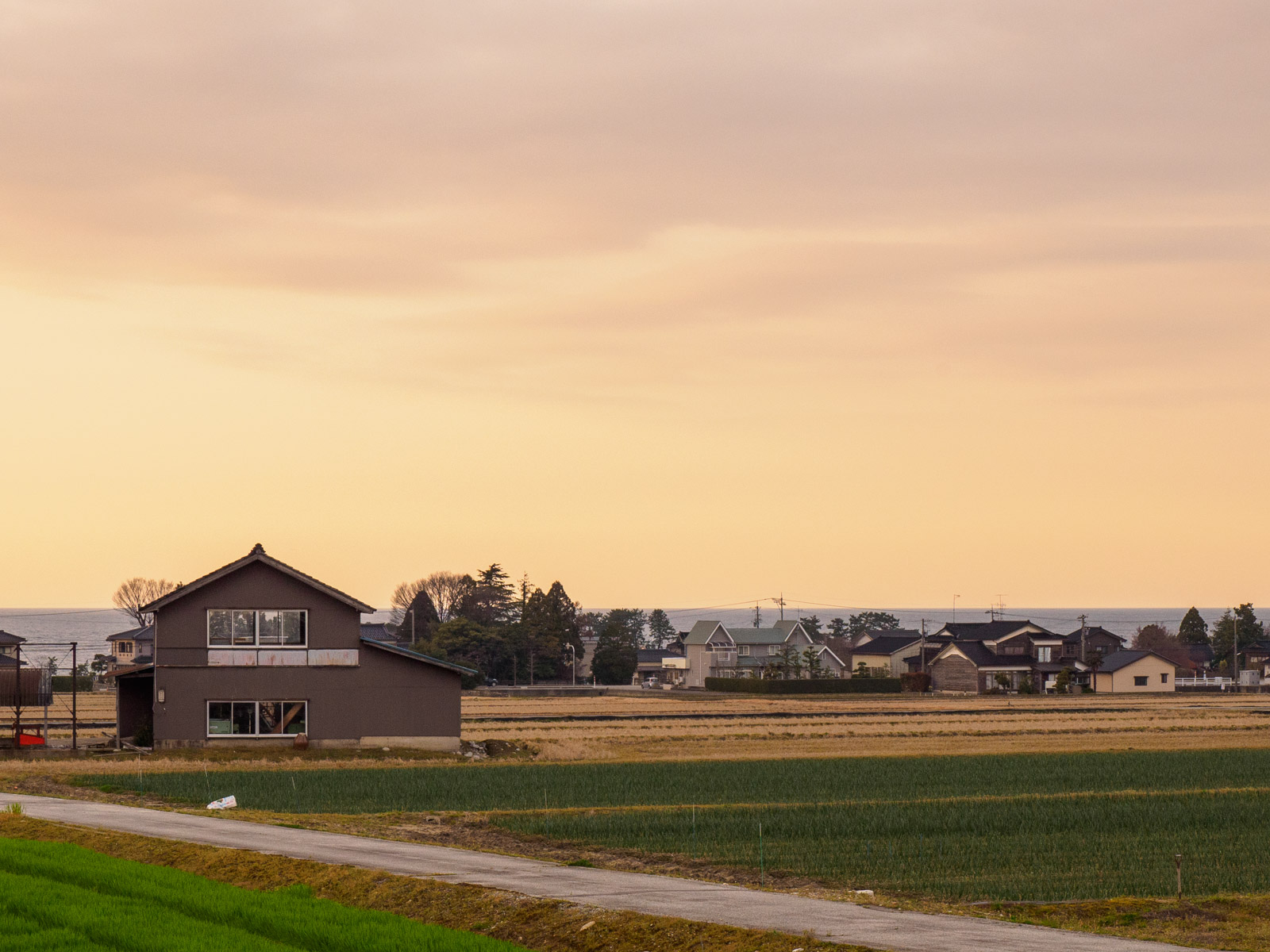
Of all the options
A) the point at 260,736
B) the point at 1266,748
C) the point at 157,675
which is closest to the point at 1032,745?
the point at 1266,748

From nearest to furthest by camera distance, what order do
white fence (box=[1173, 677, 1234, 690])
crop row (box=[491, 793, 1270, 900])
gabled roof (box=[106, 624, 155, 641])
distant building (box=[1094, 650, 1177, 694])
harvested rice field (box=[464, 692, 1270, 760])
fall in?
crop row (box=[491, 793, 1270, 900]), harvested rice field (box=[464, 692, 1270, 760]), gabled roof (box=[106, 624, 155, 641]), distant building (box=[1094, 650, 1177, 694]), white fence (box=[1173, 677, 1234, 690])

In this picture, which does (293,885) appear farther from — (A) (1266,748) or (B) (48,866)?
(A) (1266,748)

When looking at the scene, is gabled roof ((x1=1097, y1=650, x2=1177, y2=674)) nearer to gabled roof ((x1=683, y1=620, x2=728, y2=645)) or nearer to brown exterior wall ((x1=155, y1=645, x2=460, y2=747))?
gabled roof ((x1=683, y1=620, x2=728, y2=645))

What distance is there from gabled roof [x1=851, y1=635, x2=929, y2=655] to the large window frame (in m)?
130

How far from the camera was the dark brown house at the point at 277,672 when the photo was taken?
51.3 m

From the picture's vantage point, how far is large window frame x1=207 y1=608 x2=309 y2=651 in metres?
51.8

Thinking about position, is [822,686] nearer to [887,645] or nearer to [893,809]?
[887,645]

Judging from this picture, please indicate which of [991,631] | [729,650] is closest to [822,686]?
[991,631]

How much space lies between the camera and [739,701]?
373ft

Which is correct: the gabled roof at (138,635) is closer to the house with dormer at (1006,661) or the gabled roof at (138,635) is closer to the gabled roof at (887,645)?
the house with dormer at (1006,661)

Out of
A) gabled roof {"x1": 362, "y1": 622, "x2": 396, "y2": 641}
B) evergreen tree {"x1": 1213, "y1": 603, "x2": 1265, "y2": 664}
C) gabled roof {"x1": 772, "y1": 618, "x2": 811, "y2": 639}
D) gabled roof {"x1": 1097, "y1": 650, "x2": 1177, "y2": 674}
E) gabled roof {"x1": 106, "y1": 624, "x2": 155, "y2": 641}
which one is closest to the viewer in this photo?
gabled roof {"x1": 106, "y1": 624, "x2": 155, "y2": 641}

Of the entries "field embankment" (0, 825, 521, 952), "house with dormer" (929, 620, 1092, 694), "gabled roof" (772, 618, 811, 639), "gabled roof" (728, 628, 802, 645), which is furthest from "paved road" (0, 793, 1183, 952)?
"gabled roof" (772, 618, 811, 639)

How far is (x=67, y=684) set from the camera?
13525cm

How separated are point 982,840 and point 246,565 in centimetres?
3182
